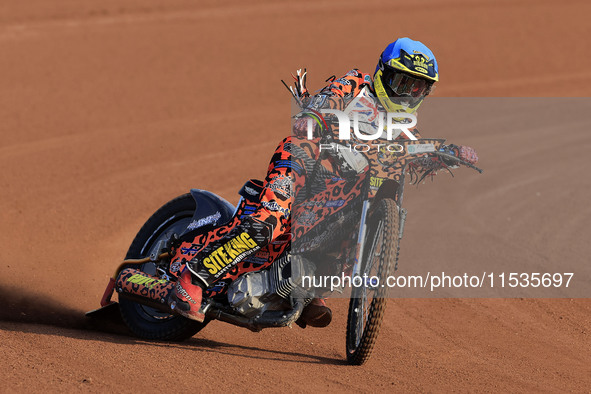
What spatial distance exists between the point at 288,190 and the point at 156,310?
1704 millimetres

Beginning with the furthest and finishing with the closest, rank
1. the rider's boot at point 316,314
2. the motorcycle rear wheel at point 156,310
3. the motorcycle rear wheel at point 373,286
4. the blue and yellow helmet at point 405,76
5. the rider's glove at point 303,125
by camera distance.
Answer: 1. the motorcycle rear wheel at point 156,310
2. the rider's boot at point 316,314
3. the blue and yellow helmet at point 405,76
4. the rider's glove at point 303,125
5. the motorcycle rear wheel at point 373,286

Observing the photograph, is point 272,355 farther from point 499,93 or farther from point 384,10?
point 384,10

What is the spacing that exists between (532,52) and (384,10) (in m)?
5.01

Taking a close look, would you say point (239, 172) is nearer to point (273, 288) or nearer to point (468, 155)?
point (273, 288)

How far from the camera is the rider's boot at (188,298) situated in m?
6.51

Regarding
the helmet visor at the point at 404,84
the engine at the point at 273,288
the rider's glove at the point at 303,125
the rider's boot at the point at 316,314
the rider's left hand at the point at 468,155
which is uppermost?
the helmet visor at the point at 404,84

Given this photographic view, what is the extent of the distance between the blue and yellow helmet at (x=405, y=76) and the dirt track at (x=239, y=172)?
1985 mm

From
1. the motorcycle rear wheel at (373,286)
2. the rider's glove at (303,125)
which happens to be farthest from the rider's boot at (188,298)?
the rider's glove at (303,125)

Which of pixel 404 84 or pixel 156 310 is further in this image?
pixel 156 310

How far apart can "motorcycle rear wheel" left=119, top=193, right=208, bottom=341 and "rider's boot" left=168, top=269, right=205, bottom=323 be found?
13.8 inches

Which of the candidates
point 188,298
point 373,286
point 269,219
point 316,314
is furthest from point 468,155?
point 188,298

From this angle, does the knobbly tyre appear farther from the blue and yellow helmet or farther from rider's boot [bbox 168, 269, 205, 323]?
the blue and yellow helmet

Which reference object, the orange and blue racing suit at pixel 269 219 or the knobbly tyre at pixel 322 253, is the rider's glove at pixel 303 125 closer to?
the orange and blue racing suit at pixel 269 219

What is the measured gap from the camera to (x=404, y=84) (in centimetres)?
641
